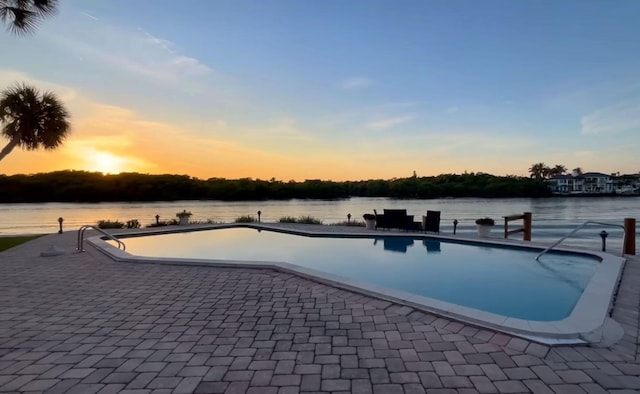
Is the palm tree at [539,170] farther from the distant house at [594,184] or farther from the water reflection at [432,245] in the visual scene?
the water reflection at [432,245]

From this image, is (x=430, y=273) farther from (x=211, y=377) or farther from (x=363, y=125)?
(x=363, y=125)

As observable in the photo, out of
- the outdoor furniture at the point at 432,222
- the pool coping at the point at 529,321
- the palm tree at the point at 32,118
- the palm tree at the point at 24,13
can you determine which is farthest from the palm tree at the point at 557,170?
the palm tree at the point at 24,13

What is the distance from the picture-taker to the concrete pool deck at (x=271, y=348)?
2225mm

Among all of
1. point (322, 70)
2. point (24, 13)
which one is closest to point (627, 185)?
point (322, 70)

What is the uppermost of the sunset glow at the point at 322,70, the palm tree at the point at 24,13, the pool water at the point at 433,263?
the sunset glow at the point at 322,70

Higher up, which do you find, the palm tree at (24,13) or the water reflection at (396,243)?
the palm tree at (24,13)

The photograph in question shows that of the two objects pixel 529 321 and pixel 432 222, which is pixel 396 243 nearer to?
pixel 432 222

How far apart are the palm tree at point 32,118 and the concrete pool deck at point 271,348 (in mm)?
4698

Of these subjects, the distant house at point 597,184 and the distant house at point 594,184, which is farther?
the distant house at point 597,184

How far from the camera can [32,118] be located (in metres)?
7.61

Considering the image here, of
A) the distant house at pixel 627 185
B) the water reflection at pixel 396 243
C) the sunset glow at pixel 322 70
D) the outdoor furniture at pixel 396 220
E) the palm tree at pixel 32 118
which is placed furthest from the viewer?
the distant house at pixel 627 185

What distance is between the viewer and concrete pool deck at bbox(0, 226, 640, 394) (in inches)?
87.6

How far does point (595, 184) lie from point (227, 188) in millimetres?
80481

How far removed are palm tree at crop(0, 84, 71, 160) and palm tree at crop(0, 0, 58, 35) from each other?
3.47 metres
